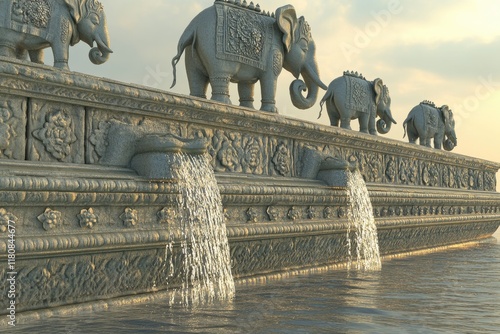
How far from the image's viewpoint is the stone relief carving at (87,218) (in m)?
4.27

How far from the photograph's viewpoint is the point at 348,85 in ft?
32.5

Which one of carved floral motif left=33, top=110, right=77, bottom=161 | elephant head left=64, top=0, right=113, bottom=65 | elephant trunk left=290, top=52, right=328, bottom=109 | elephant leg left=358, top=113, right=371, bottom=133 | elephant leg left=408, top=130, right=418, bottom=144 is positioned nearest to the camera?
carved floral motif left=33, top=110, right=77, bottom=161

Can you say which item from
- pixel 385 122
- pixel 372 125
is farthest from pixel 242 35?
pixel 385 122

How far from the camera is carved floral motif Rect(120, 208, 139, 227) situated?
Result: 4578mm

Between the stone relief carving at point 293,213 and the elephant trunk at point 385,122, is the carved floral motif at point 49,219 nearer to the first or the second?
the stone relief carving at point 293,213

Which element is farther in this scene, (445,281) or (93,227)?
(445,281)

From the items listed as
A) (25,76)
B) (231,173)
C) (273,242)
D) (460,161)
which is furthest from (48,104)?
(460,161)

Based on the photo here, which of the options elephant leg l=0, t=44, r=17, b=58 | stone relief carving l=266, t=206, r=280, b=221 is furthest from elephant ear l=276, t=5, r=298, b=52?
elephant leg l=0, t=44, r=17, b=58

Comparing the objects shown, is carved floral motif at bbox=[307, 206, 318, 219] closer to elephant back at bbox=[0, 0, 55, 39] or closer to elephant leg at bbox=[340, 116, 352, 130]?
elephant back at bbox=[0, 0, 55, 39]

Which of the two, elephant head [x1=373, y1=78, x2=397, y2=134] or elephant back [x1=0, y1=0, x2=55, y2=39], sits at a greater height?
elephant head [x1=373, y1=78, x2=397, y2=134]

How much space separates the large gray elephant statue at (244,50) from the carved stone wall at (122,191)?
0.76 metres

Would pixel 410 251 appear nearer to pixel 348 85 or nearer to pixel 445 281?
pixel 348 85

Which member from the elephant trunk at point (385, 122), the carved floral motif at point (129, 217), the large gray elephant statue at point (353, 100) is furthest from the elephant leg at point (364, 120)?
the carved floral motif at point (129, 217)

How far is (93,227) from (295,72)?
4328 mm
